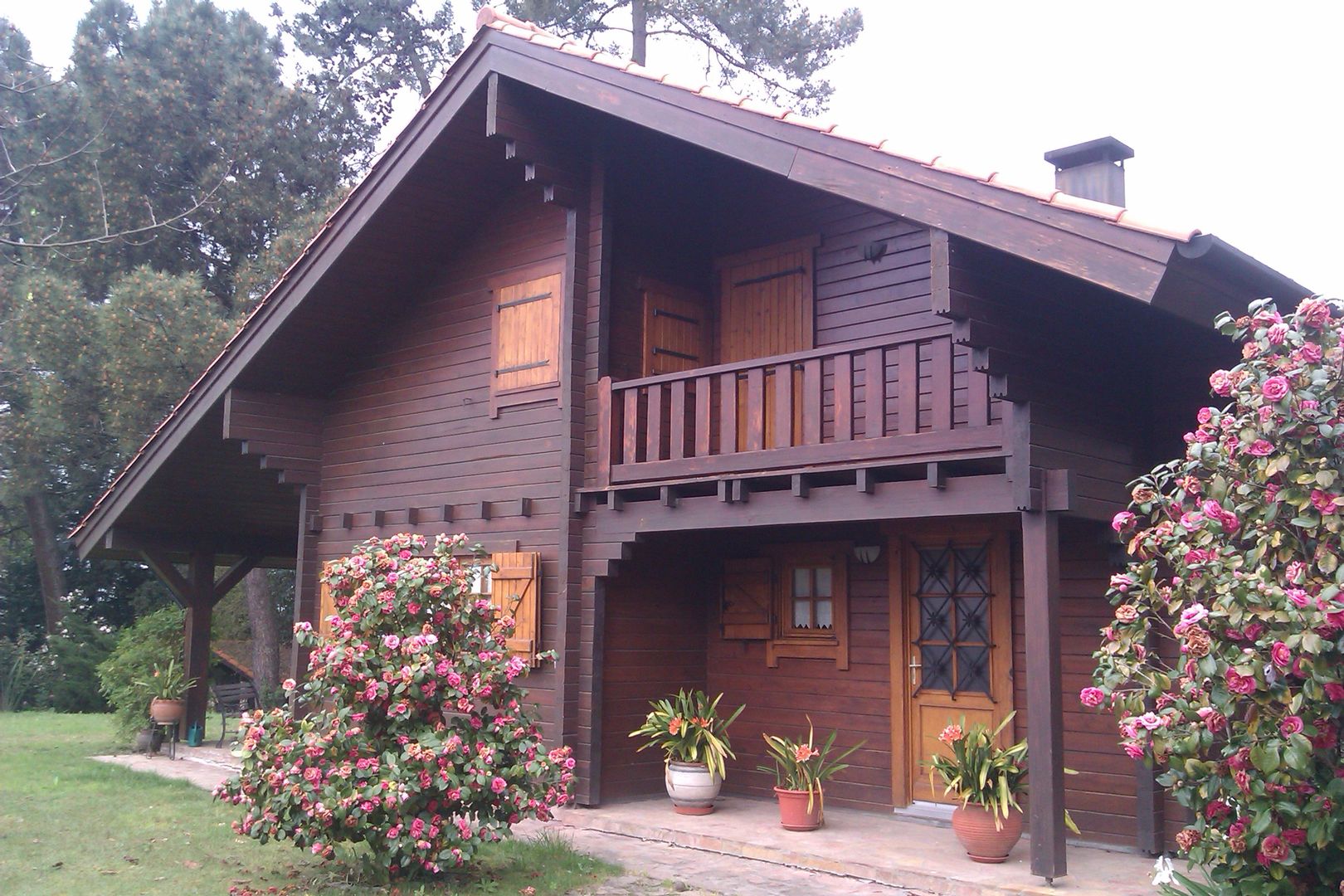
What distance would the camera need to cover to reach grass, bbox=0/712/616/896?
6527 mm

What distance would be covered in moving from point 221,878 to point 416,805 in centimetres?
131

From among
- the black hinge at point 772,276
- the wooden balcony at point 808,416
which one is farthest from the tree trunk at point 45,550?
the black hinge at point 772,276

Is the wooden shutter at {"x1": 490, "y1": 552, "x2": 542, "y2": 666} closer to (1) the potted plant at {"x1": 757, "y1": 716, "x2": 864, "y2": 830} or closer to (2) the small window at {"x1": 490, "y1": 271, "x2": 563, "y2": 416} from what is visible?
(2) the small window at {"x1": 490, "y1": 271, "x2": 563, "y2": 416}

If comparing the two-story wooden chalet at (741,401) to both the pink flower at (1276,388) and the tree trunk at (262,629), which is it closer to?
the pink flower at (1276,388)

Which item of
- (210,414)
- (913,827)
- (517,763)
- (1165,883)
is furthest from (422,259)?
(1165,883)

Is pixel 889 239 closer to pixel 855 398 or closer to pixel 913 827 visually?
pixel 855 398

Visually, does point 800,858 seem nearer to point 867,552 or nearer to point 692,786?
point 692,786

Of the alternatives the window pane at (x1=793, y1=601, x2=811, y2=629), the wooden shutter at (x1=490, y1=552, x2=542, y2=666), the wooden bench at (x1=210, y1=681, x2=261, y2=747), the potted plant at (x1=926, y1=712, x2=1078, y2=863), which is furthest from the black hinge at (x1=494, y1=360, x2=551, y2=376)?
the wooden bench at (x1=210, y1=681, x2=261, y2=747)

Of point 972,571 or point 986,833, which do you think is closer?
point 986,833

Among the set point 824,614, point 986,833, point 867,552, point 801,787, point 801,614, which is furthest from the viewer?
point 801,614

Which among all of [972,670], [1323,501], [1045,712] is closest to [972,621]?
[972,670]

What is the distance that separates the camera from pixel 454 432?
1080cm

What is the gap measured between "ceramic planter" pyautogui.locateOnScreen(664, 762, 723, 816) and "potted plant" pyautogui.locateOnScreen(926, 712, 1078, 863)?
2112mm

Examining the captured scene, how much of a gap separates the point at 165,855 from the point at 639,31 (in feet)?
55.4
